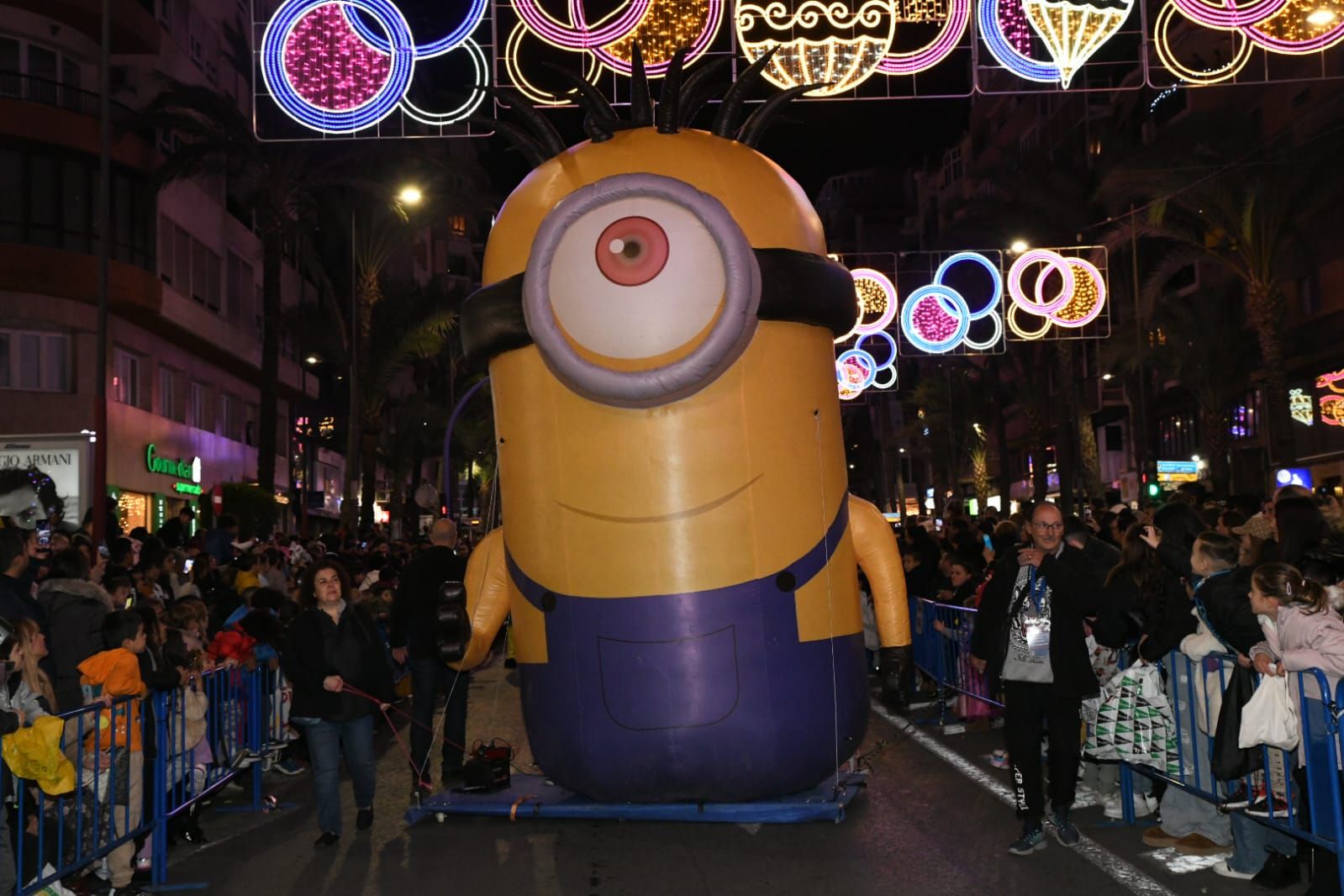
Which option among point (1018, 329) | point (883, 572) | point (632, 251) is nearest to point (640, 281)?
point (632, 251)

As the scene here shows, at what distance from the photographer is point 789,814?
786 centimetres

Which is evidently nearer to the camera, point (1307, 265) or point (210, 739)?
Answer: point (210, 739)

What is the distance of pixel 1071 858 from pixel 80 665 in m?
5.05

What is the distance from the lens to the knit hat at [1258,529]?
919 centimetres

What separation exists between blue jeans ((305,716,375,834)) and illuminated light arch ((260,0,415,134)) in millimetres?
4914

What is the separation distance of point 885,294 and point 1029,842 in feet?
49.7

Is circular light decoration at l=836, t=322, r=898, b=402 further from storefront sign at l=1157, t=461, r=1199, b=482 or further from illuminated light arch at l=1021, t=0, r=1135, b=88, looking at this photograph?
storefront sign at l=1157, t=461, r=1199, b=482

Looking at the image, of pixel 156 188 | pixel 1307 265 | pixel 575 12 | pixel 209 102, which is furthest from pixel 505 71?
pixel 1307 265

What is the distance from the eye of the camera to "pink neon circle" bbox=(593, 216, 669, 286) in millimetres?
7586

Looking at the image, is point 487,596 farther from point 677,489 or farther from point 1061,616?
point 1061,616

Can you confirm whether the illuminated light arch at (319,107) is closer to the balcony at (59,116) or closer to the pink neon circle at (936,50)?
the pink neon circle at (936,50)

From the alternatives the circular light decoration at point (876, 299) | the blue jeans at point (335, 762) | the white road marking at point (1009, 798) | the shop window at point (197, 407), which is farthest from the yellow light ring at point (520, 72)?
the shop window at point (197, 407)

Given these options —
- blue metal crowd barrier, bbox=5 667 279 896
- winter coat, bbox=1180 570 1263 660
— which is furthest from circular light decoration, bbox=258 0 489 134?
winter coat, bbox=1180 570 1263 660

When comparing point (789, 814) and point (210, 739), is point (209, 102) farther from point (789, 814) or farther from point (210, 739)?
point (789, 814)
